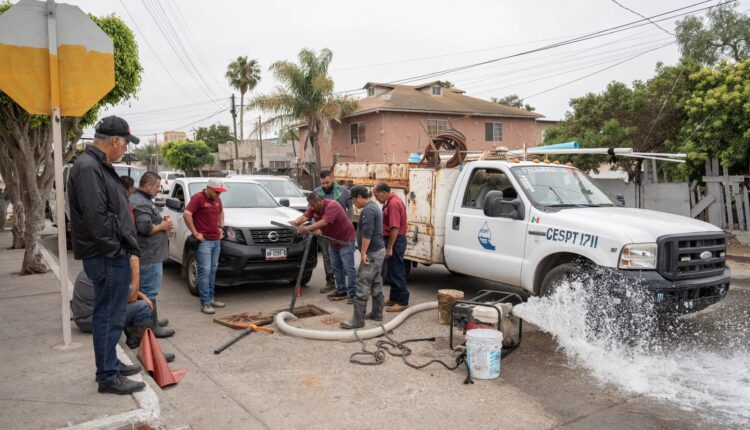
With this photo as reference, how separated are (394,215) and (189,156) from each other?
1831 inches

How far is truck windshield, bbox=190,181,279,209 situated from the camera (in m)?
9.05

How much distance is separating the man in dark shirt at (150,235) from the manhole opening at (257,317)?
28.1 inches

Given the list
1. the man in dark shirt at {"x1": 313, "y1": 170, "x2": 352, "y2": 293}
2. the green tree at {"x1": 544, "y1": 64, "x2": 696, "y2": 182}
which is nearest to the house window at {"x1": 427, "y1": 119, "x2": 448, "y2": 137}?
the green tree at {"x1": 544, "y1": 64, "x2": 696, "y2": 182}

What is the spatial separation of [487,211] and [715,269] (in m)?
2.56

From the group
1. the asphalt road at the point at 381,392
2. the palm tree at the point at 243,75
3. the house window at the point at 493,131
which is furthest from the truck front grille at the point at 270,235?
the palm tree at the point at 243,75

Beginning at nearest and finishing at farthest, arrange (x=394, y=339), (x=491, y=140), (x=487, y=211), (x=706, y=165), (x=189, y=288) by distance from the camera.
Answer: (x=394, y=339)
(x=487, y=211)
(x=189, y=288)
(x=706, y=165)
(x=491, y=140)

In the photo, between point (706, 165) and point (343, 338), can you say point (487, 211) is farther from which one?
point (706, 165)

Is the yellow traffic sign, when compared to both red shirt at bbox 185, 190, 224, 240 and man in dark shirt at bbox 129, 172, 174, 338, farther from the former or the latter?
red shirt at bbox 185, 190, 224, 240

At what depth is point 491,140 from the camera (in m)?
32.2

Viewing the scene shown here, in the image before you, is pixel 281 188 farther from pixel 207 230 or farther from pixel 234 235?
pixel 207 230

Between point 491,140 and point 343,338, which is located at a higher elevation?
point 491,140

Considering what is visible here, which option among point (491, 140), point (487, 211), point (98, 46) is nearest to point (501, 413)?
point (487, 211)

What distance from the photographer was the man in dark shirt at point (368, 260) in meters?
6.42

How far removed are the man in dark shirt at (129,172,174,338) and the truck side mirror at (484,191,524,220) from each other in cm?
379
